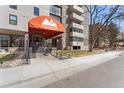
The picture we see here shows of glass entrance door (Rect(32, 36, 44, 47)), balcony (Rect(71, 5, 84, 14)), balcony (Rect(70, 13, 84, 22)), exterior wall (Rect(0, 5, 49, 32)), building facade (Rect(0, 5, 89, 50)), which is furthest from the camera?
balcony (Rect(71, 5, 84, 14))

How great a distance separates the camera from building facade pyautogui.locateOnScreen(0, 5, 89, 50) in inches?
1103

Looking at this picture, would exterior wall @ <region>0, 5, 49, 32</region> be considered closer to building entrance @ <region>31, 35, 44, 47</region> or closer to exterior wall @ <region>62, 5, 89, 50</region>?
building entrance @ <region>31, 35, 44, 47</region>

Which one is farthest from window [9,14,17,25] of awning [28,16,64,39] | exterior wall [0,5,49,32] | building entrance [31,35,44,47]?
awning [28,16,64,39]

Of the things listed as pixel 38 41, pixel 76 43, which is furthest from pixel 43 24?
pixel 76 43

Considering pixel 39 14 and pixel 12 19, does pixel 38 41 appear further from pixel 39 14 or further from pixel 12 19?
pixel 39 14

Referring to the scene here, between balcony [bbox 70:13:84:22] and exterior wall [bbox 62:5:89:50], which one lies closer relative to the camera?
exterior wall [bbox 62:5:89:50]

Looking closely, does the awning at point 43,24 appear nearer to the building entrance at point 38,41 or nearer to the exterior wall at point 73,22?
the building entrance at point 38,41

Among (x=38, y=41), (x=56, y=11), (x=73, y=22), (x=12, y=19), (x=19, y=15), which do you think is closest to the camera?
(x=38, y=41)

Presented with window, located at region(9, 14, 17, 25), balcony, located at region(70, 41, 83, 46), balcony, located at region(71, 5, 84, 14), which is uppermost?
balcony, located at region(71, 5, 84, 14)

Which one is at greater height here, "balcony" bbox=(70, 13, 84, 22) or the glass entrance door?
"balcony" bbox=(70, 13, 84, 22)

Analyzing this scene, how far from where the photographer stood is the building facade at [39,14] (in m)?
28.0

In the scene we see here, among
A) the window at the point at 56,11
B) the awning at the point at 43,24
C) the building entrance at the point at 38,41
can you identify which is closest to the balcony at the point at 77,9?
the window at the point at 56,11

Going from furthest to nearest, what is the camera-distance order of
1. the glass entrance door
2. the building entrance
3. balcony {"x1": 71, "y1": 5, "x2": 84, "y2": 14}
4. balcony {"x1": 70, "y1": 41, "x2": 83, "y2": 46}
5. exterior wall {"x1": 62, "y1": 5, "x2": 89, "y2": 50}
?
balcony {"x1": 71, "y1": 5, "x2": 84, "y2": 14}, balcony {"x1": 70, "y1": 41, "x2": 83, "y2": 46}, exterior wall {"x1": 62, "y1": 5, "x2": 89, "y2": 50}, the glass entrance door, the building entrance

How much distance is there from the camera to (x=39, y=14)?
33.6 m
